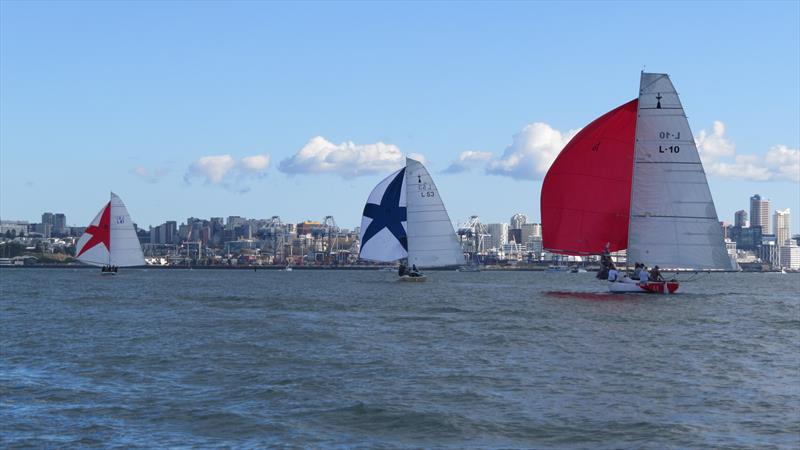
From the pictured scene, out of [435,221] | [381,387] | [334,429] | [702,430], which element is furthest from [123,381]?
[435,221]

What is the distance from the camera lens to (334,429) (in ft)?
57.9

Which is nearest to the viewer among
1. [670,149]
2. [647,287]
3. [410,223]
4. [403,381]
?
[403,381]

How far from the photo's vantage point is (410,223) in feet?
241

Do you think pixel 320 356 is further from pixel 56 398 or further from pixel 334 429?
pixel 334 429

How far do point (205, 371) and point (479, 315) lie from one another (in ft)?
69.1

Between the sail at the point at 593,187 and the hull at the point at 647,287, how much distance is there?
6.77ft

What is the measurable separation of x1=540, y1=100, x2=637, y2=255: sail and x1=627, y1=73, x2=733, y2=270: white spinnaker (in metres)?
0.82

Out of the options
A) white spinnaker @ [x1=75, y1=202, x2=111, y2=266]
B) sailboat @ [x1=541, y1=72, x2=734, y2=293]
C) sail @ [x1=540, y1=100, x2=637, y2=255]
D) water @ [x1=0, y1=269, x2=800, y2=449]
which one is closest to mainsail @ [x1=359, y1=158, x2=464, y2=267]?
sail @ [x1=540, y1=100, x2=637, y2=255]

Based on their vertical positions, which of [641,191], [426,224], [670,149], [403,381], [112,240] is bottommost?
[403,381]

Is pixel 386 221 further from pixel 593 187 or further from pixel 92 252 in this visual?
pixel 92 252

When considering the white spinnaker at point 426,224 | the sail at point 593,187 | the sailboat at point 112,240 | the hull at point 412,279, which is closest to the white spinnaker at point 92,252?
the sailboat at point 112,240

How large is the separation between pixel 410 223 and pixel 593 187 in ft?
79.4

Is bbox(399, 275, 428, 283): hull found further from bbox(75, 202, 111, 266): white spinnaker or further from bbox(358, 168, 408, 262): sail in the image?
bbox(75, 202, 111, 266): white spinnaker

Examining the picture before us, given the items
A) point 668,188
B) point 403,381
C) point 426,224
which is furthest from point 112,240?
point 403,381
